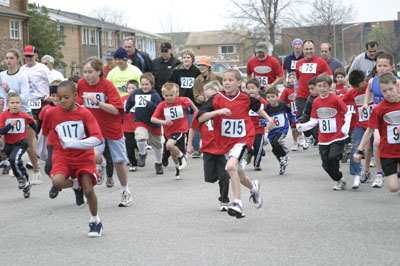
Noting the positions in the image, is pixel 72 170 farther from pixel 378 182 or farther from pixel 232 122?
pixel 378 182

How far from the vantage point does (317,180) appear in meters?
10.6

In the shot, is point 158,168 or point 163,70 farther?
point 163,70

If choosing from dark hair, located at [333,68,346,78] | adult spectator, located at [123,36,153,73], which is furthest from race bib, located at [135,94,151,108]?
dark hair, located at [333,68,346,78]

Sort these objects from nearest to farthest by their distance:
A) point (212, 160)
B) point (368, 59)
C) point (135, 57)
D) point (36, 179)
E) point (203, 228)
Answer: point (203, 228)
point (212, 160)
point (36, 179)
point (368, 59)
point (135, 57)

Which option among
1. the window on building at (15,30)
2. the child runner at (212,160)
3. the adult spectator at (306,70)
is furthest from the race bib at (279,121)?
the window on building at (15,30)

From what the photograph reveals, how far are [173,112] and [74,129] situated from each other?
4.74 m

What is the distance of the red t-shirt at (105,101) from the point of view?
8.14 m

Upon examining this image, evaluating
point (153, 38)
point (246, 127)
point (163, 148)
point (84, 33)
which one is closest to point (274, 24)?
point (84, 33)

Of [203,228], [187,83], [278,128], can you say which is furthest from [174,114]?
[203,228]

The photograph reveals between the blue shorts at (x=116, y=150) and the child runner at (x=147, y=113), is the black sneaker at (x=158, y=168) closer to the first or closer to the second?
the child runner at (x=147, y=113)

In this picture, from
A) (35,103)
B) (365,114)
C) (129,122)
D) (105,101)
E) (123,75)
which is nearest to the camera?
(105,101)

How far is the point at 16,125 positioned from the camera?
10430 mm

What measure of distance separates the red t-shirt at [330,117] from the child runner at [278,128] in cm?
184

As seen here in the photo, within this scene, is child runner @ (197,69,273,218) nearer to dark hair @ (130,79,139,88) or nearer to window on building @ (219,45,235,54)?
dark hair @ (130,79,139,88)
